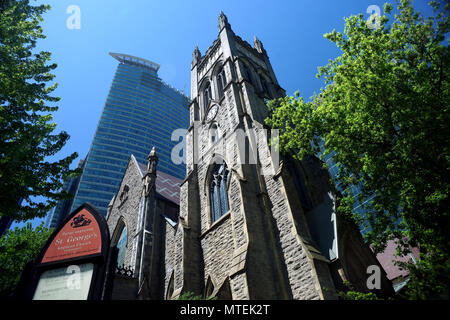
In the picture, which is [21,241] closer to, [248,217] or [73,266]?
[73,266]

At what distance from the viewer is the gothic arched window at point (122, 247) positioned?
17491 millimetres

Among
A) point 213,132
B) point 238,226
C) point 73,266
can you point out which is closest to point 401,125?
point 238,226

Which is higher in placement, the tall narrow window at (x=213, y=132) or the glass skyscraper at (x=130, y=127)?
the glass skyscraper at (x=130, y=127)

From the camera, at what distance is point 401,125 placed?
8.70 m

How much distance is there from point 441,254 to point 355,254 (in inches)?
189

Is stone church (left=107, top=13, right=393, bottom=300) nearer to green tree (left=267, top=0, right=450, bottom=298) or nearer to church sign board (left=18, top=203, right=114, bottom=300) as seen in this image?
green tree (left=267, top=0, right=450, bottom=298)

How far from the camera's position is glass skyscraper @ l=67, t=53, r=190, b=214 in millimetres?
64688

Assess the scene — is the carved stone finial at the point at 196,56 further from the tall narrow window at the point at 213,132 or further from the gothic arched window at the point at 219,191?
the gothic arched window at the point at 219,191

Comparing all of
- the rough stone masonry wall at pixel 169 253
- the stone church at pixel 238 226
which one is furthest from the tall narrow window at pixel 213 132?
the rough stone masonry wall at pixel 169 253

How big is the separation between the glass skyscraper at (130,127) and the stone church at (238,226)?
156ft

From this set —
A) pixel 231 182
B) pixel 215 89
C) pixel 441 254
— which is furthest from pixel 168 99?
pixel 441 254

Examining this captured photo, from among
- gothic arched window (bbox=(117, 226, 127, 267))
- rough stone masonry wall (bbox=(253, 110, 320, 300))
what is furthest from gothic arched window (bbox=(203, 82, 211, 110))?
gothic arched window (bbox=(117, 226, 127, 267))

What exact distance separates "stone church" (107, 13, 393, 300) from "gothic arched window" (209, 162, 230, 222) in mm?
59
